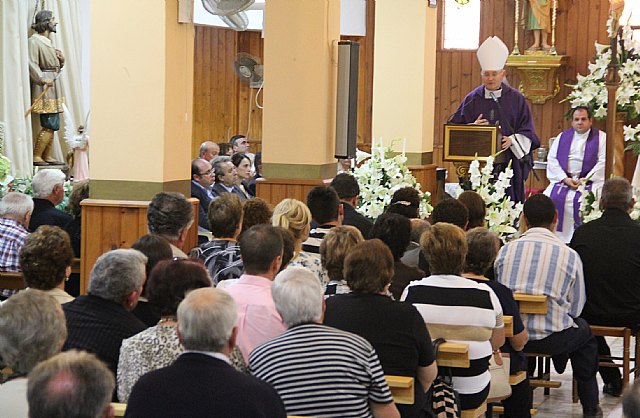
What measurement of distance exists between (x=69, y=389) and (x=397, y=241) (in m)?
2.88

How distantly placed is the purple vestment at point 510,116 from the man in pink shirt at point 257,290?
19.9 feet

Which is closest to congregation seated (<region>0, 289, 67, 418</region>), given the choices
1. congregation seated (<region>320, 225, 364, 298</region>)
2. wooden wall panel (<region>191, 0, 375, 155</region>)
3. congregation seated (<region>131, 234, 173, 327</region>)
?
congregation seated (<region>131, 234, 173, 327</region>)

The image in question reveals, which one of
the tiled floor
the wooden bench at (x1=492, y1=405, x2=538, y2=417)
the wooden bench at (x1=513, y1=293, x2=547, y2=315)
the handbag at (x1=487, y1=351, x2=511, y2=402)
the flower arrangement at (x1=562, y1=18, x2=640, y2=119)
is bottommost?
the tiled floor

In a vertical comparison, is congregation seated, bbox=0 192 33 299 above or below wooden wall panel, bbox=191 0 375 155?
below

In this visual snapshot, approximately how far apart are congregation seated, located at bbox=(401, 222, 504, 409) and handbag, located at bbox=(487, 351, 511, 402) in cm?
45

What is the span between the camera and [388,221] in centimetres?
512

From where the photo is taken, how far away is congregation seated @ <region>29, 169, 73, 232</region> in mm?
6969

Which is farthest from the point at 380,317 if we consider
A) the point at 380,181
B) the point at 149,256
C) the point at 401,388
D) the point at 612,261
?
the point at 380,181

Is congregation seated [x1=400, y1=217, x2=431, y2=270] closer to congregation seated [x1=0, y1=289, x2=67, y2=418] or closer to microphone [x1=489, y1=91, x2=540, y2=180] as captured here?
congregation seated [x1=0, y1=289, x2=67, y2=418]

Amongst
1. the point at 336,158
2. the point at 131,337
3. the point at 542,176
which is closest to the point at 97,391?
the point at 131,337

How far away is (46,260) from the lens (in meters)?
4.30

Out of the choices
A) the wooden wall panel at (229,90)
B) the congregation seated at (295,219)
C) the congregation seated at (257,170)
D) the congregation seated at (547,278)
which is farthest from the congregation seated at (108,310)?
the wooden wall panel at (229,90)

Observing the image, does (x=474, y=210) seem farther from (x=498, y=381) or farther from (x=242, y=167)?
(x=242, y=167)

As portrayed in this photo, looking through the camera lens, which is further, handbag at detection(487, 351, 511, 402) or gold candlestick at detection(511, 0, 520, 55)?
gold candlestick at detection(511, 0, 520, 55)
